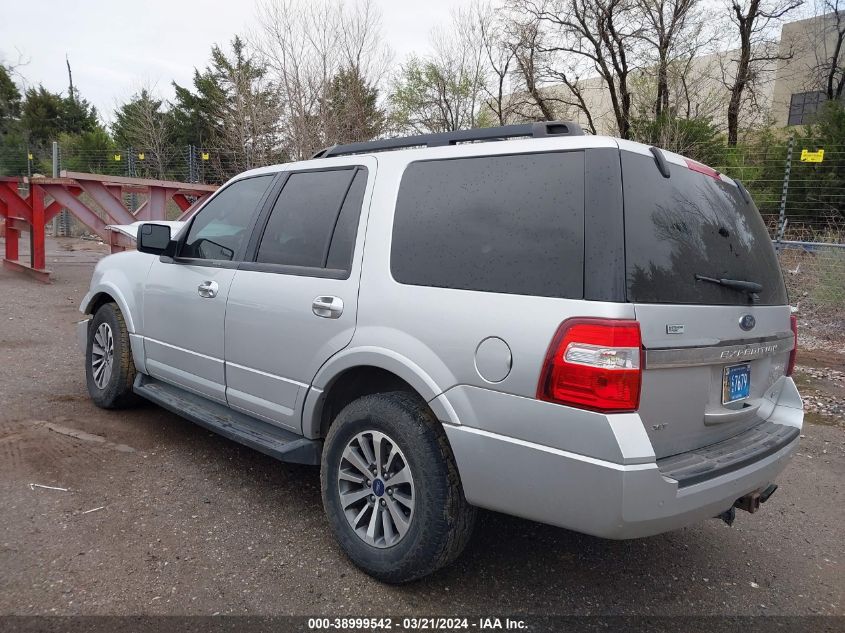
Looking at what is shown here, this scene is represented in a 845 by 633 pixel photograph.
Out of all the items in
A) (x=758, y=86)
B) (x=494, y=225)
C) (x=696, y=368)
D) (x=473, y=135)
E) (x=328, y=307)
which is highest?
(x=758, y=86)

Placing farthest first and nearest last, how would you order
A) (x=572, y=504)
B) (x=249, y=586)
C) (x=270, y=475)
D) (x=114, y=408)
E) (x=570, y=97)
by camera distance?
(x=570, y=97), (x=114, y=408), (x=270, y=475), (x=249, y=586), (x=572, y=504)

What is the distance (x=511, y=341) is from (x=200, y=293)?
221 centimetres

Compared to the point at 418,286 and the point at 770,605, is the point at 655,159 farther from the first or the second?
the point at 770,605

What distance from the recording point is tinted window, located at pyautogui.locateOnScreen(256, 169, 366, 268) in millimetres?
3145

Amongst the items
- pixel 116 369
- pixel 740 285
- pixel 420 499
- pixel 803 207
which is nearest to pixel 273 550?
pixel 420 499

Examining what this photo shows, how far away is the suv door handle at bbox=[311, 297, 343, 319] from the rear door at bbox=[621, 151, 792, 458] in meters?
1.33

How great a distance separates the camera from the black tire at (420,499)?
8.03ft

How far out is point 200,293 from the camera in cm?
370

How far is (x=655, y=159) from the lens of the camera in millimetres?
2424

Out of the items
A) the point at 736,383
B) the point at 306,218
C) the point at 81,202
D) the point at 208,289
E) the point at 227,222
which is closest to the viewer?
the point at 736,383

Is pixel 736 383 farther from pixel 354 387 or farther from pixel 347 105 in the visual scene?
pixel 347 105

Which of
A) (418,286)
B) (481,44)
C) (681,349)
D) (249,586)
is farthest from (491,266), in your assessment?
(481,44)

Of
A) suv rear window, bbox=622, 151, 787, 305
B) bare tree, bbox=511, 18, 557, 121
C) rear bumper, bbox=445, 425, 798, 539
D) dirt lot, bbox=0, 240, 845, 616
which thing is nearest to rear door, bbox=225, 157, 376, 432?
dirt lot, bbox=0, 240, 845, 616

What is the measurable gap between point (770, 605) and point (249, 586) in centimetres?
228
